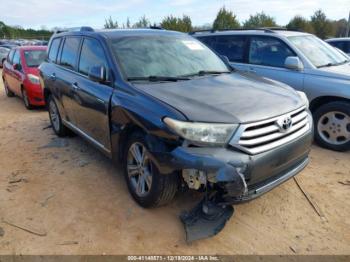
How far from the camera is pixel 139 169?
11.0 feet

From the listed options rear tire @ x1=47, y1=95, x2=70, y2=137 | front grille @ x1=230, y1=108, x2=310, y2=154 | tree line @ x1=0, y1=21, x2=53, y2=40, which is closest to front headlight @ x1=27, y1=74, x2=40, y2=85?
rear tire @ x1=47, y1=95, x2=70, y2=137

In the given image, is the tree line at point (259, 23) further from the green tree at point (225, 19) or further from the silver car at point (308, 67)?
the silver car at point (308, 67)

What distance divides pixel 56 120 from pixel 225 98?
3722mm

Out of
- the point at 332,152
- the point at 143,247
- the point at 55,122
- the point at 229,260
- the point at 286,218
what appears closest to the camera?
the point at 229,260

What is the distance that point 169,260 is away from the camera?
2695 millimetres

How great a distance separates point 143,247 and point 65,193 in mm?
1405

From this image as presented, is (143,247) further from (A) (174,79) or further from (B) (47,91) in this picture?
(B) (47,91)

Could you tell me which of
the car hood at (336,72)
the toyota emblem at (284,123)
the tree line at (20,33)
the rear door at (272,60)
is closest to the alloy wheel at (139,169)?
the toyota emblem at (284,123)

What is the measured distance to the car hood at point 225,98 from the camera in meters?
2.80

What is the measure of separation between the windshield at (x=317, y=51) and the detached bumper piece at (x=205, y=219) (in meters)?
Result: 3.40

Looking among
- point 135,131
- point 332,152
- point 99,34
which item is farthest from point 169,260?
point 332,152

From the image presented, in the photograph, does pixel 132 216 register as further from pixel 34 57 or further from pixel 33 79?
pixel 34 57

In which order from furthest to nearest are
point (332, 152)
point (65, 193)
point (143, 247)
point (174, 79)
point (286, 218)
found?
point (332, 152), point (65, 193), point (174, 79), point (286, 218), point (143, 247)

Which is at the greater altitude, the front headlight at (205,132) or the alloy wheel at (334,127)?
the front headlight at (205,132)
